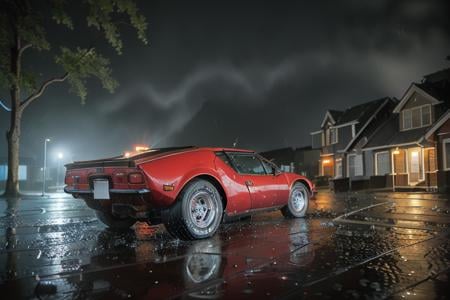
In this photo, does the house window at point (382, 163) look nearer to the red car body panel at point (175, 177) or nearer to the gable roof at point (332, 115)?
the gable roof at point (332, 115)

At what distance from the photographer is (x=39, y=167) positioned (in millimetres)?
52344

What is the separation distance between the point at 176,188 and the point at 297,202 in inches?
137

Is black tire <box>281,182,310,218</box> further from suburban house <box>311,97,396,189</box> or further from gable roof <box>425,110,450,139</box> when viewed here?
Answer: suburban house <box>311,97,396,189</box>

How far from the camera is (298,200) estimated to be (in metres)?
7.77

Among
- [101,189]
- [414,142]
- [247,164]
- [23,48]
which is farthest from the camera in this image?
[414,142]

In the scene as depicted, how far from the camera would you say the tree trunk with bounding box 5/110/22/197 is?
1881cm

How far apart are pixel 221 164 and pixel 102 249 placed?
6.87ft

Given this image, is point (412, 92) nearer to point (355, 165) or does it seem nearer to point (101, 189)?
point (355, 165)

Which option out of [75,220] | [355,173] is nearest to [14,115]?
[75,220]

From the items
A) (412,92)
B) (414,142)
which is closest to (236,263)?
(414,142)

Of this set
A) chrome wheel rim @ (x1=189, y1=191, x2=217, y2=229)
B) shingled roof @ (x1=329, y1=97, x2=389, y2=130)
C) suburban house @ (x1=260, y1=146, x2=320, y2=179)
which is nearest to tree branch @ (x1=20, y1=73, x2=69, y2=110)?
chrome wheel rim @ (x1=189, y1=191, x2=217, y2=229)

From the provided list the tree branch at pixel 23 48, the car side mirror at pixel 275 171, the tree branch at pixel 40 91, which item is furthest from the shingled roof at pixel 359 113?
the car side mirror at pixel 275 171

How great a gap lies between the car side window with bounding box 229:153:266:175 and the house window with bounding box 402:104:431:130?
23.7 metres

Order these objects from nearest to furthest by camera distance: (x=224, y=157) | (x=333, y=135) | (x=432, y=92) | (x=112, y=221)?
(x=224, y=157) → (x=112, y=221) → (x=432, y=92) → (x=333, y=135)
